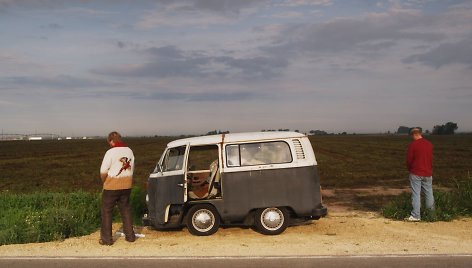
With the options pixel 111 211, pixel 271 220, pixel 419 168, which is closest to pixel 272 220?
pixel 271 220

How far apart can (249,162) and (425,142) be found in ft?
13.1

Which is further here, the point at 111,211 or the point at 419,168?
the point at 419,168

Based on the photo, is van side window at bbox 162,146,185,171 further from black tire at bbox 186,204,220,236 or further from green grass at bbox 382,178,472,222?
green grass at bbox 382,178,472,222

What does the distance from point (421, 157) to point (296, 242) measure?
3766 mm

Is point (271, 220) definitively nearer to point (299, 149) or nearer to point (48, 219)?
point (299, 149)

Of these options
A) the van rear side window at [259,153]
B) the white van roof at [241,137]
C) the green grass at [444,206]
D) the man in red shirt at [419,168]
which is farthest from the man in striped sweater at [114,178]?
the green grass at [444,206]

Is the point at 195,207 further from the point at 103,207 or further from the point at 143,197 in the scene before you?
the point at 143,197

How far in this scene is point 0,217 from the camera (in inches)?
476

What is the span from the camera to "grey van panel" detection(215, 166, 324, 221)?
372 inches

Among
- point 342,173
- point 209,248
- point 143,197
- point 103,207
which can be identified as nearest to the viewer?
point 209,248

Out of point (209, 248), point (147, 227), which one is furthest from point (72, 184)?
point (209, 248)

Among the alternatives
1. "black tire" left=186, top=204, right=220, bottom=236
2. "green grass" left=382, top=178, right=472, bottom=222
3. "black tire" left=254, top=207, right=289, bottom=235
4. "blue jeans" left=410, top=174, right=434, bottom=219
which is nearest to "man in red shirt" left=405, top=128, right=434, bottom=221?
"blue jeans" left=410, top=174, right=434, bottom=219

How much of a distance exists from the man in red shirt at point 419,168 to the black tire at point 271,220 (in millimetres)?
3188

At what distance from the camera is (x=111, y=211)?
8812mm
